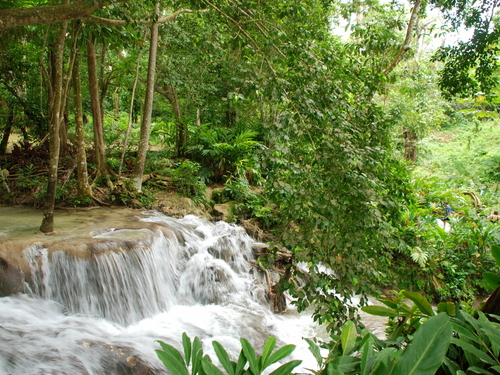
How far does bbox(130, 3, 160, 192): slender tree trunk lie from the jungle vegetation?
0.05 m

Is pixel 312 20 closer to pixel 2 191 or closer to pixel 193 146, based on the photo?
pixel 193 146

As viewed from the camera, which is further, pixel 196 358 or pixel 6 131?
pixel 6 131

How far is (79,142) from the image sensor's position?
6.79 metres

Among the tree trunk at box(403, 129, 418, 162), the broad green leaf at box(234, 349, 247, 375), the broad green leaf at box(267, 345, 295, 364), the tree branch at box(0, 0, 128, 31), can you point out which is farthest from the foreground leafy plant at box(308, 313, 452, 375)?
the tree trunk at box(403, 129, 418, 162)

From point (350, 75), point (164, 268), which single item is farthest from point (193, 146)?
point (350, 75)

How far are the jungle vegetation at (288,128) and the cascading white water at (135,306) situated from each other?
1012mm

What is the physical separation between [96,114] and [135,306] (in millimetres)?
4629

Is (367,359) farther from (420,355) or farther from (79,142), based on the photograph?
(79,142)

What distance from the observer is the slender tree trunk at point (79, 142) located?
22.1 ft

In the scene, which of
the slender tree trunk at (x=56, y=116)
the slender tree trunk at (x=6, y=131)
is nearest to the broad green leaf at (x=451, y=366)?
the slender tree trunk at (x=56, y=116)

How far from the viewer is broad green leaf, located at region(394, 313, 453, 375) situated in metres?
0.77

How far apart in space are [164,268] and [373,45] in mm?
5994

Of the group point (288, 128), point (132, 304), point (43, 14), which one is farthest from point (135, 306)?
point (43, 14)

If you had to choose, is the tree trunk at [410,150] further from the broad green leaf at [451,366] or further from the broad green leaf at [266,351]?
the broad green leaf at [266,351]
